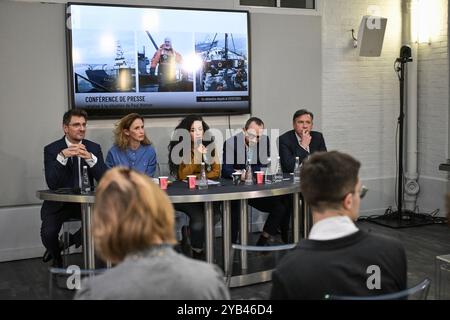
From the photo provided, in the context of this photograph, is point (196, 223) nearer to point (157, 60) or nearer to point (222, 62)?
point (157, 60)

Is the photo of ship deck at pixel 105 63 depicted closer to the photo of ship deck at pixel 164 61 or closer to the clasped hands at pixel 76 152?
the photo of ship deck at pixel 164 61

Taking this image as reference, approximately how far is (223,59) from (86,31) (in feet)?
4.49

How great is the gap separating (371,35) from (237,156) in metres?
2.43

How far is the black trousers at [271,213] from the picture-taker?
4517mm

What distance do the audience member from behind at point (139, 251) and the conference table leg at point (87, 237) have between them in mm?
2408

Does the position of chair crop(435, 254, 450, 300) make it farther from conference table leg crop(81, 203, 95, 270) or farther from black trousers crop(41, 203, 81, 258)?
black trousers crop(41, 203, 81, 258)

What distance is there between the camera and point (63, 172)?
4.13 m

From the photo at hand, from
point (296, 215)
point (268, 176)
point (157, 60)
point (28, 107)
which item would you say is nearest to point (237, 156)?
point (268, 176)

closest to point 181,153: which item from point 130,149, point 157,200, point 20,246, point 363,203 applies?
point 130,149

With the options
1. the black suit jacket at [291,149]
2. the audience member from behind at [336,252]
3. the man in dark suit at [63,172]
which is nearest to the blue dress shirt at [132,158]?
the man in dark suit at [63,172]

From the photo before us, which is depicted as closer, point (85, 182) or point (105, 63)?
point (85, 182)

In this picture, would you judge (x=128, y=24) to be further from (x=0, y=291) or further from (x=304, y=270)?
(x=304, y=270)

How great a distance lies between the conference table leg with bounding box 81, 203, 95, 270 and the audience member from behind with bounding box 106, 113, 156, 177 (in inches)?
27.4

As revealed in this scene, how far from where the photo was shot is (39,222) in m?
4.95
